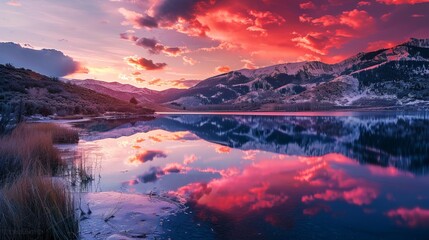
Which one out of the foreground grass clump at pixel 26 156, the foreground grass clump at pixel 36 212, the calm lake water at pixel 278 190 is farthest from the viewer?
the foreground grass clump at pixel 26 156

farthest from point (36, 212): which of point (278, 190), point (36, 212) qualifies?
point (278, 190)

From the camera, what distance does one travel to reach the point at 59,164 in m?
15.4

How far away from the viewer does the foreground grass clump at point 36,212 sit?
22.3ft

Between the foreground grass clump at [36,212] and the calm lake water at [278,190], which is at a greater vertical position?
the foreground grass clump at [36,212]

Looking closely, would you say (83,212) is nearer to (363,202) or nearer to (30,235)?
(30,235)

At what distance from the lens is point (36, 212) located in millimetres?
7121

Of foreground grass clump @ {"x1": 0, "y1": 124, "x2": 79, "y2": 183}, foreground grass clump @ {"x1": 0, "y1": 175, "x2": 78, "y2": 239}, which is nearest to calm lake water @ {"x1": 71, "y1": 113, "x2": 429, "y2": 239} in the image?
foreground grass clump @ {"x1": 0, "y1": 124, "x2": 79, "y2": 183}

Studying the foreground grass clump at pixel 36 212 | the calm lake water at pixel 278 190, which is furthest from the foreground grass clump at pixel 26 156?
the calm lake water at pixel 278 190

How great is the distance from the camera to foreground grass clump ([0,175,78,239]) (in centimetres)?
680

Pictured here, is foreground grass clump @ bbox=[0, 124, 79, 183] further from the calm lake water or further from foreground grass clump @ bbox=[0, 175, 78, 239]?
the calm lake water

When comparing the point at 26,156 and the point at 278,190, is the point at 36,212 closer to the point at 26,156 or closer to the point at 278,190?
the point at 26,156

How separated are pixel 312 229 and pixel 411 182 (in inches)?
408

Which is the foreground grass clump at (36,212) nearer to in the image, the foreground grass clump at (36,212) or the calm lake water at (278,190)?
the foreground grass clump at (36,212)

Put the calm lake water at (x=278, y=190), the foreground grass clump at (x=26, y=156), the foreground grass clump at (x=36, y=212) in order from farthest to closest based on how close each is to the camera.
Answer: the foreground grass clump at (x=26, y=156)
the calm lake water at (x=278, y=190)
the foreground grass clump at (x=36, y=212)
